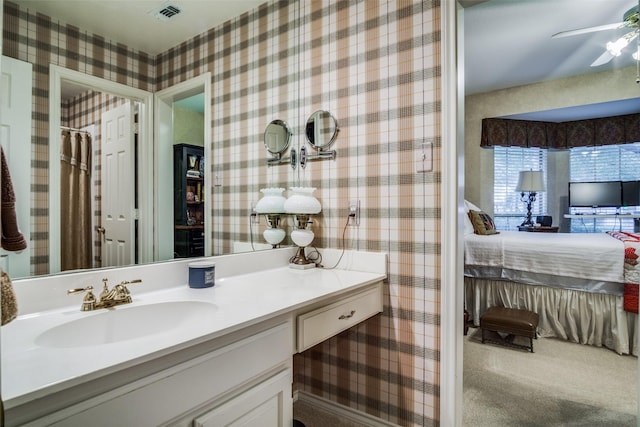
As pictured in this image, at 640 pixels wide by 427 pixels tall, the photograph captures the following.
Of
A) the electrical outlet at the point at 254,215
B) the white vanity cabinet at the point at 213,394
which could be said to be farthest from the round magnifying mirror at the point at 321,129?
the white vanity cabinet at the point at 213,394

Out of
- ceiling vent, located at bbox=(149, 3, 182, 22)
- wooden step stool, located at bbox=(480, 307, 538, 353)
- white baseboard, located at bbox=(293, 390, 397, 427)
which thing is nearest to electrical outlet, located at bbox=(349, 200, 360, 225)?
white baseboard, located at bbox=(293, 390, 397, 427)

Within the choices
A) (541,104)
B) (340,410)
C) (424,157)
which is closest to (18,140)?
(424,157)

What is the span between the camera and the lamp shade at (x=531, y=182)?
483 centimetres

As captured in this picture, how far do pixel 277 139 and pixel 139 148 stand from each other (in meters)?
0.88

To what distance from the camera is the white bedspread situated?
2.84m

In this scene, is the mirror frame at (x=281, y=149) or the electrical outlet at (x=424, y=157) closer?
the electrical outlet at (x=424, y=157)

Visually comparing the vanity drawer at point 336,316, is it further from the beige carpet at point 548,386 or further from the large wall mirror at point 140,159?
the beige carpet at point 548,386

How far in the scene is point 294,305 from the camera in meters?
1.23

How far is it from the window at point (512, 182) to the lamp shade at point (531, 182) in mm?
302

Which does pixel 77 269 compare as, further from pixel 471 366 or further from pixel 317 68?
pixel 471 366

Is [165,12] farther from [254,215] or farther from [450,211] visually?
[450,211]

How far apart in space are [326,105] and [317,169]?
0.35 m

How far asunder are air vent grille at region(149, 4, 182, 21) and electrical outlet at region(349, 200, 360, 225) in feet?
3.81

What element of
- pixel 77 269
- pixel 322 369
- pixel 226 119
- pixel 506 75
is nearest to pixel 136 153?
pixel 77 269
